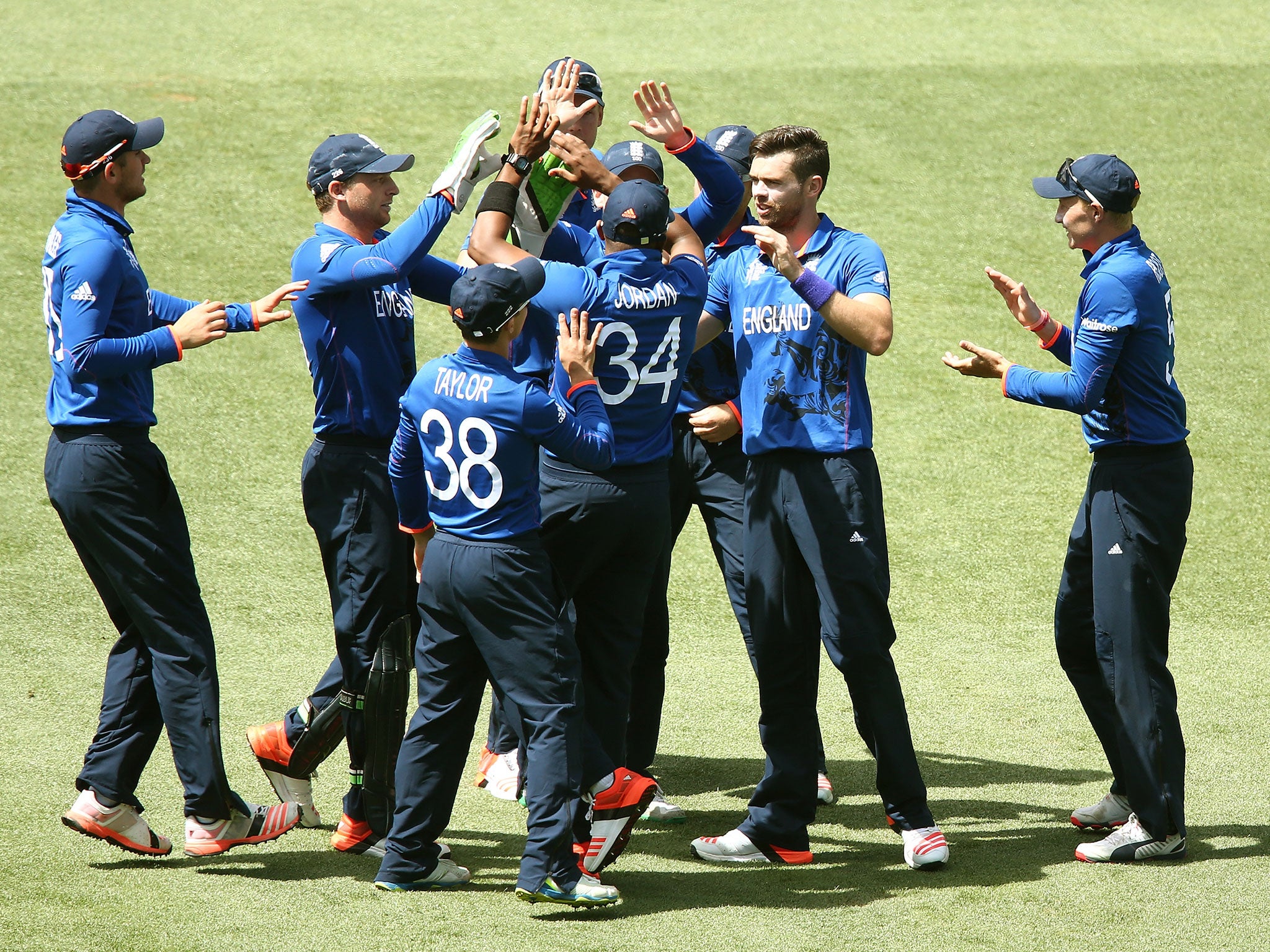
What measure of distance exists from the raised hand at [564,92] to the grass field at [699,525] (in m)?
2.90

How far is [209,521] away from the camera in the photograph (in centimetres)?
879

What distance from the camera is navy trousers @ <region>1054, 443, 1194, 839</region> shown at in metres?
4.88

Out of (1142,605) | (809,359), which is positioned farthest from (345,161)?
(1142,605)

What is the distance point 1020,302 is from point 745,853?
2330mm

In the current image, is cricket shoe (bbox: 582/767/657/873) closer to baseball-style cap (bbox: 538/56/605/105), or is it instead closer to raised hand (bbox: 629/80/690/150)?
raised hand (bbox: 629/80/690/150)

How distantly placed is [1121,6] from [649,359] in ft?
49.5

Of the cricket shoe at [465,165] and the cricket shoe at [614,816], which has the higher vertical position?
the cricket shoe at [465,165]

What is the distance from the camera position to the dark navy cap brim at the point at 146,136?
489 centimetres

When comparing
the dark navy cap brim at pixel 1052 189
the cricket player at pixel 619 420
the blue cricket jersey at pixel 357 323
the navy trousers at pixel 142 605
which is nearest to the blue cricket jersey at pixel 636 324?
the cricket player at pixel 619 420

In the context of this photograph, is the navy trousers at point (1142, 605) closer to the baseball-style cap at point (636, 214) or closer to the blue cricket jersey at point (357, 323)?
the baseball-style cap at point (636, 214)

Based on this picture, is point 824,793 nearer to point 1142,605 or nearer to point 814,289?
point 1142,605

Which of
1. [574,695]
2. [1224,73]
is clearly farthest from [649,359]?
[1224,73]

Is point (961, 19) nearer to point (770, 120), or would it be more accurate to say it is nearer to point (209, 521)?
point (770, 120)

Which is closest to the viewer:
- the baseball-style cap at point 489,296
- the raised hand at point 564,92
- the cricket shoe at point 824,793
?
the baseball-style cap at point 489,296
